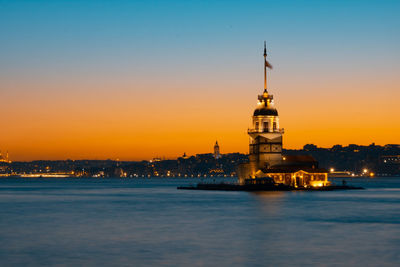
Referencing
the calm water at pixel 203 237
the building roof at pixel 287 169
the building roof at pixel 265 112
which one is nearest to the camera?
the calm water at pixel 203 237

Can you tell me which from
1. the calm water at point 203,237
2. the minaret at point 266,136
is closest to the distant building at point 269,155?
the minaret at point 266,136

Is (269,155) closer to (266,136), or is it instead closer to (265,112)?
(266,136)

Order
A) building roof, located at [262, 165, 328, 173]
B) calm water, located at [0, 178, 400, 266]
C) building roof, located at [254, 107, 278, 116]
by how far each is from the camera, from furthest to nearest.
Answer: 1. building roof, located at [254, 107, 278, 116]
2. building roof, located at [262, 165, 328, 173]
3. calm water, located at [0, 178, 400, 266]

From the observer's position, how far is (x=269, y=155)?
10812 centimetres

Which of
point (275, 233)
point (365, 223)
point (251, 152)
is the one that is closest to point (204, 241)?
point (275, 233)

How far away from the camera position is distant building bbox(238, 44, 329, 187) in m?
108

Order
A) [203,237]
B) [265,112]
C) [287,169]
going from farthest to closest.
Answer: [265,112] → [287,169] → [203,237]

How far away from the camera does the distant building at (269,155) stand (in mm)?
107688

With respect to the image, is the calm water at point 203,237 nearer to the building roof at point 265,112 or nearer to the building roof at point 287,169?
the building roof at point 287,169

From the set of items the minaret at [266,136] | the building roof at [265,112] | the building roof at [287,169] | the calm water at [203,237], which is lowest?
the calm water at [203,237]

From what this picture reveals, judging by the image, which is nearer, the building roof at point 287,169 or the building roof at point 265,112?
the building roof at point 287,169

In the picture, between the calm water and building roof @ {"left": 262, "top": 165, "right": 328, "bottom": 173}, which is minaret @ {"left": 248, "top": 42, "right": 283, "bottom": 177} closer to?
building roof @ {"left": 262, "top": 165, "right": 328, "bottom": 173}

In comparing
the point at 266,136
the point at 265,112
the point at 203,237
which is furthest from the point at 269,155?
the point at 203,237

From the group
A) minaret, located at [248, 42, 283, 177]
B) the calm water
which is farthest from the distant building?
the calm water
